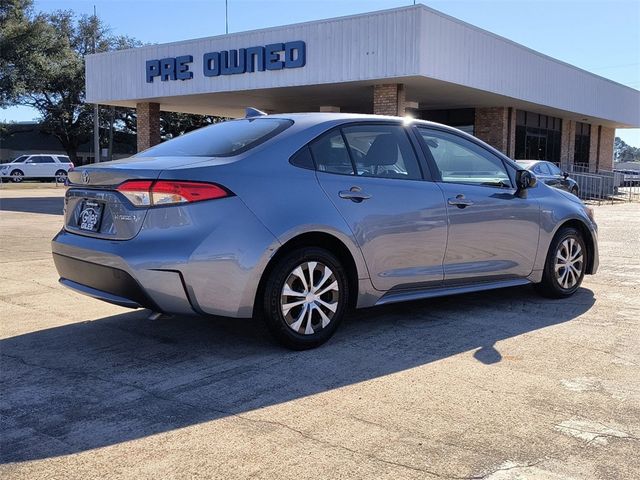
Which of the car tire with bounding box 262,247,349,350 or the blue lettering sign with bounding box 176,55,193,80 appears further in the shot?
the blue lettering sign with bounding box 176,55,193,80

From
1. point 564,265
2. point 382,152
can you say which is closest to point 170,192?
point 382,152

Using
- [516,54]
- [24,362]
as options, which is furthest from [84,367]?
[516,54]

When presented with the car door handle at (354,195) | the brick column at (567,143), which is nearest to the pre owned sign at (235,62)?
the car door handle at (354,195)

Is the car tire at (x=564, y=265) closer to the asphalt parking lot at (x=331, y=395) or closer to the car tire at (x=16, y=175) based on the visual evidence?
the asphalt parking lot at (x=331, y=395)

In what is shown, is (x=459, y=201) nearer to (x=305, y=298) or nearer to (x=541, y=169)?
(x=305, y=298)

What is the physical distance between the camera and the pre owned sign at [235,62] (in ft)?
67.3

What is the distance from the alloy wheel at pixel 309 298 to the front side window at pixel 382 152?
34.0 inches

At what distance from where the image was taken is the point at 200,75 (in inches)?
917

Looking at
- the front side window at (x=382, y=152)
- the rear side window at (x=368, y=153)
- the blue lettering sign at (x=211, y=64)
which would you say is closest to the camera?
the rear side window at (x=368, y=153)

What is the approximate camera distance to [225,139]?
4.66 m

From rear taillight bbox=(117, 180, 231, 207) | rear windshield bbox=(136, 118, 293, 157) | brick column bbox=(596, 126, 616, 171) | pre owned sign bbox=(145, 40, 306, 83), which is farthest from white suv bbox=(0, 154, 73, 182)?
rear taillight bbox=(117, 180, 231, 207)

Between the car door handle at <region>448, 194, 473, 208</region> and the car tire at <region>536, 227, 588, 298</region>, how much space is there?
128cm

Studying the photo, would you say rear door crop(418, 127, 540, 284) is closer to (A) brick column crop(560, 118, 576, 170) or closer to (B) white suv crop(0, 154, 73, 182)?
(A) brick column crop(560, 118, 576, 170)

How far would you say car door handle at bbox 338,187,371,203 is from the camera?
4484 mm
